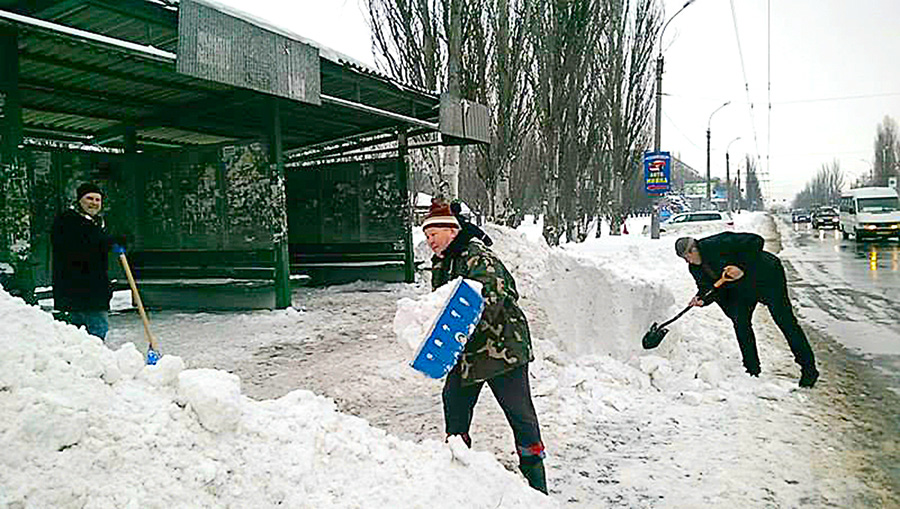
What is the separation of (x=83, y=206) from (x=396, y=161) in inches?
248

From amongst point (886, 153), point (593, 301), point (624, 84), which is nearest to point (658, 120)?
point (624, 84)

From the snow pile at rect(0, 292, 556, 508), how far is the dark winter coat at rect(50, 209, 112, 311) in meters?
2.17

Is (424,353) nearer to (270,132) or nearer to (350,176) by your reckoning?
(270,132)

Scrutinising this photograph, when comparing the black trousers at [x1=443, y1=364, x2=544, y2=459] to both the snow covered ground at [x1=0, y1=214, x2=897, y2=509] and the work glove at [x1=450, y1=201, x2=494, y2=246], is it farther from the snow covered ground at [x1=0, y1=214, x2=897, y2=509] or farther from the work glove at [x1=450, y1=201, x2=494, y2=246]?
the work glove at [x1=450, y1=201, x2=494, y2=246]

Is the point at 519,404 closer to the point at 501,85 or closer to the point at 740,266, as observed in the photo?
the point at 740,266

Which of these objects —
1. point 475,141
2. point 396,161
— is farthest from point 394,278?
point 475,141

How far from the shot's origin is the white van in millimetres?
25328

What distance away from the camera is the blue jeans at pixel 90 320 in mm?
5031

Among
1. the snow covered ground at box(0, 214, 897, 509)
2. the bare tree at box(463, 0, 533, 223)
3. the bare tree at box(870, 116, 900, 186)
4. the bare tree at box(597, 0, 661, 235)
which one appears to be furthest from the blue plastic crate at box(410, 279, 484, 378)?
the bare tree at box(870, 116, 900, 186)

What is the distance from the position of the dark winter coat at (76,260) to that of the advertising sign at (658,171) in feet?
53.5

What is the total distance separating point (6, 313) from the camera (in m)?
2.83

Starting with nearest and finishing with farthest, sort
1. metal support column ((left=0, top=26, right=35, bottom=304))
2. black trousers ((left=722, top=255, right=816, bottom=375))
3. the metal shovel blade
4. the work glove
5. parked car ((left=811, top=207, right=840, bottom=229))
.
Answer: the work glove
metal support column ((left=0, top=26, right=35, bottom=304))
black trousers ((left=722, top=255, right=816, bottom=375))
the metal shovel blade
parked car ((left=811, top=207, right=840, bottom=229))

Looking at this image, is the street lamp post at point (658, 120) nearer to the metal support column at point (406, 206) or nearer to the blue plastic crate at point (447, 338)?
the metal support column at point (406, 206)

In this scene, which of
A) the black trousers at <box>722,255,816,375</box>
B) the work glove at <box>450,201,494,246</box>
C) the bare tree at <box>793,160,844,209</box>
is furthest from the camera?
the bare tree at <box>793,160,844,209</box>
